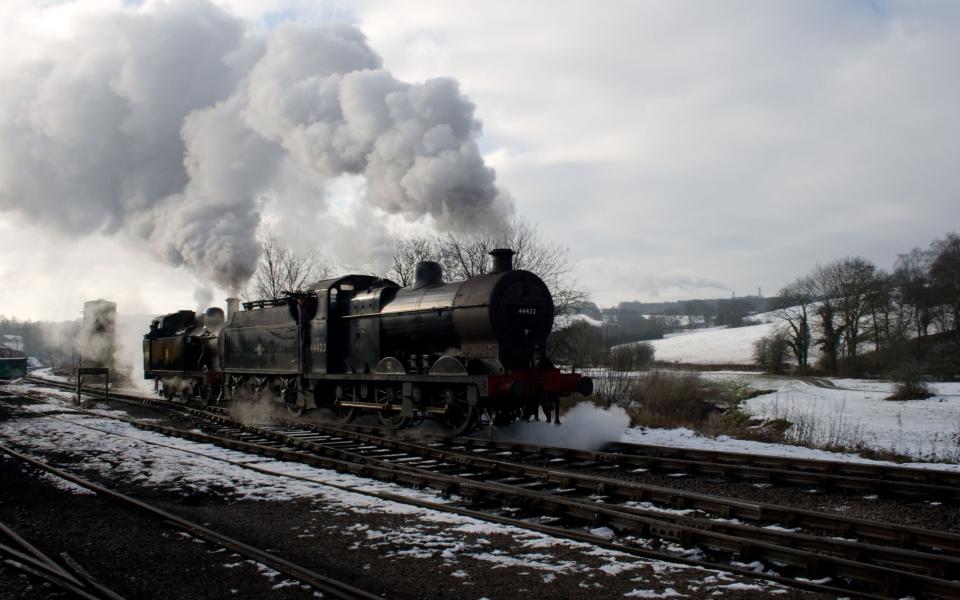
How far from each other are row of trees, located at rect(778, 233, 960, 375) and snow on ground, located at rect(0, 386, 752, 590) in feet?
136

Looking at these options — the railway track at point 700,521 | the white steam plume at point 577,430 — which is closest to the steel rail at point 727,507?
the railway track at point 700,521

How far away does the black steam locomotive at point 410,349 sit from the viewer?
12258 mm

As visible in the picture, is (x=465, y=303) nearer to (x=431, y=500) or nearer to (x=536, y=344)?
(x=536, y=344)

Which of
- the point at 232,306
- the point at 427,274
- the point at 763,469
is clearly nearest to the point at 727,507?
the point at 763,469

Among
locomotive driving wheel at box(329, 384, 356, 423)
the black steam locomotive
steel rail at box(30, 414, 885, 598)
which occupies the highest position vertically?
the black steam locomotive

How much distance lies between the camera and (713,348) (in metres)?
77.5

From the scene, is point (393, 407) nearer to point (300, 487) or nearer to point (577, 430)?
point (577, 430)

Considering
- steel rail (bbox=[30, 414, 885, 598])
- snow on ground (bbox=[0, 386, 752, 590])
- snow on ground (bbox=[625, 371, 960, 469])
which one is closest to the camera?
steel rail (bbox=[30, 414, 885, 598])

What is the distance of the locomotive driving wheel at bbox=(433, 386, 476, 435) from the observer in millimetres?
12641

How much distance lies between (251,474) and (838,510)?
305 inches

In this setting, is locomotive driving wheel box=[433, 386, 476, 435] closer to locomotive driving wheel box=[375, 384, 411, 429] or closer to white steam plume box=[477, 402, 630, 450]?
white steam plume box=[477, 402, 630, 450]

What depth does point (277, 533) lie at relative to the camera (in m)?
6.73

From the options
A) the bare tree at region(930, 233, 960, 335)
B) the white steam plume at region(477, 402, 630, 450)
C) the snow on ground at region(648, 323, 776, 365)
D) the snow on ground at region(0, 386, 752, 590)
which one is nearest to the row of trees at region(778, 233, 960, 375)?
the bare tree at region(930, 233, 960, 335)

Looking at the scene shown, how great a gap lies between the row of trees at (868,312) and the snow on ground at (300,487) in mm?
41482
